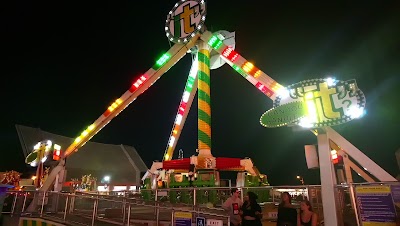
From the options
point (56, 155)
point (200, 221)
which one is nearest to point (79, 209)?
point (200, 221)

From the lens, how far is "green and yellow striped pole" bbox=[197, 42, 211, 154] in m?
20.5

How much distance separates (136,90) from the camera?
71.1ft

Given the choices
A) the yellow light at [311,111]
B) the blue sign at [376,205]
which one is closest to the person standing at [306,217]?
the blue sign at [376,205]

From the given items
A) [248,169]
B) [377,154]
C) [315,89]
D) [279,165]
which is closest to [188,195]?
[248,169]

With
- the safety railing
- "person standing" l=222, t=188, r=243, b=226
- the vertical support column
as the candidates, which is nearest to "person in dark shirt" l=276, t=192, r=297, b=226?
the vertical support column

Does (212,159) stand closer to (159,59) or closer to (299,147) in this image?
(159,59)

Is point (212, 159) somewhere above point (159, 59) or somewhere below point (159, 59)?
below

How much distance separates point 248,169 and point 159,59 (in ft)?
35.8

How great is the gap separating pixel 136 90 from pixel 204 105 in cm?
513

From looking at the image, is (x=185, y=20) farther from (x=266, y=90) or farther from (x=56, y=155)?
(x=56, y=155)

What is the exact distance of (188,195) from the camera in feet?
46.0

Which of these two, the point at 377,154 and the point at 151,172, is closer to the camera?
the point at 151,172

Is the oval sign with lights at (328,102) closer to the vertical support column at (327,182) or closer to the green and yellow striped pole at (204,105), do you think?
the vertical support column at (327,182)

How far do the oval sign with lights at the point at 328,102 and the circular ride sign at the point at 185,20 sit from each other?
1594 cm
